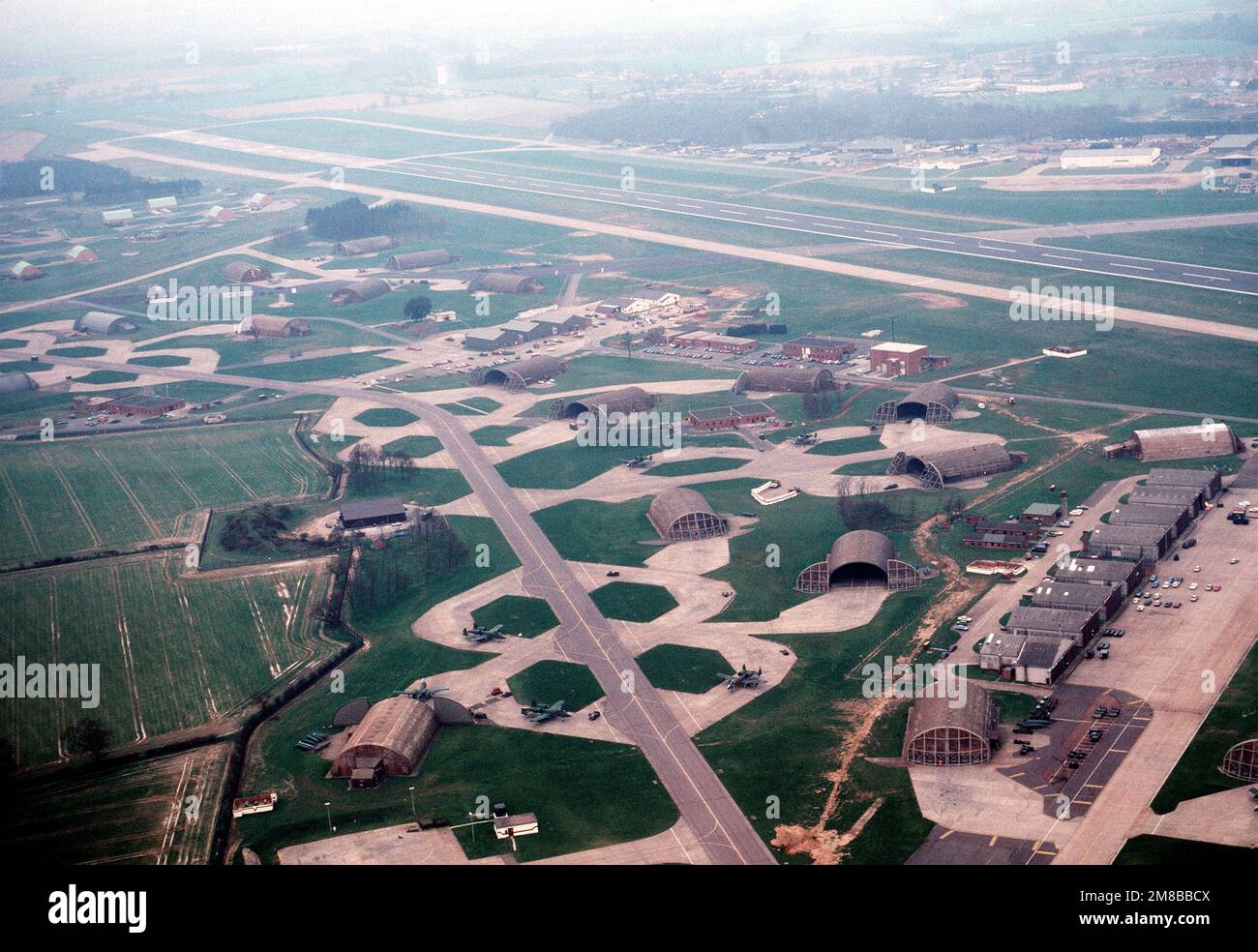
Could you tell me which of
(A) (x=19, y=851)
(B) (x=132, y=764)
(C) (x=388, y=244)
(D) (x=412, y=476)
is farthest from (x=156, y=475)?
(C) (x=388, y=244)

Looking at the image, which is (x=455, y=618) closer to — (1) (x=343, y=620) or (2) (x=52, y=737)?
(1) (x=343, y=620)

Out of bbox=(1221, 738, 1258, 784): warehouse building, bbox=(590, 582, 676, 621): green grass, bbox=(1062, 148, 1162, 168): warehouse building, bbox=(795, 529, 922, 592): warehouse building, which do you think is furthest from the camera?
bbox=(1062, 148, 1162, 168): warehouse building

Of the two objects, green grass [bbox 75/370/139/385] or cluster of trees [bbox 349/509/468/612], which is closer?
cluster of trees [bbox 349/509/468/612]

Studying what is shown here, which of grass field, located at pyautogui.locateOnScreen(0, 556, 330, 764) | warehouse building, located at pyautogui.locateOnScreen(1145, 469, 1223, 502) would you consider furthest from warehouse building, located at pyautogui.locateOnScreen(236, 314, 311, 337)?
warehouse building, located at pyautogui.locateOnScreen(1145, 469, 1223, 502)

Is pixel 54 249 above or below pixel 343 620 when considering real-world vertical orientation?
above

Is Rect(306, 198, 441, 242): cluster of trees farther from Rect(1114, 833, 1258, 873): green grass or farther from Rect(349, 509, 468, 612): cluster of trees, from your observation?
Rect(1114, 833, 1258, 873): green grass

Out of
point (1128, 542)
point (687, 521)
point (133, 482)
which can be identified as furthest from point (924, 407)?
point (133, 482)
